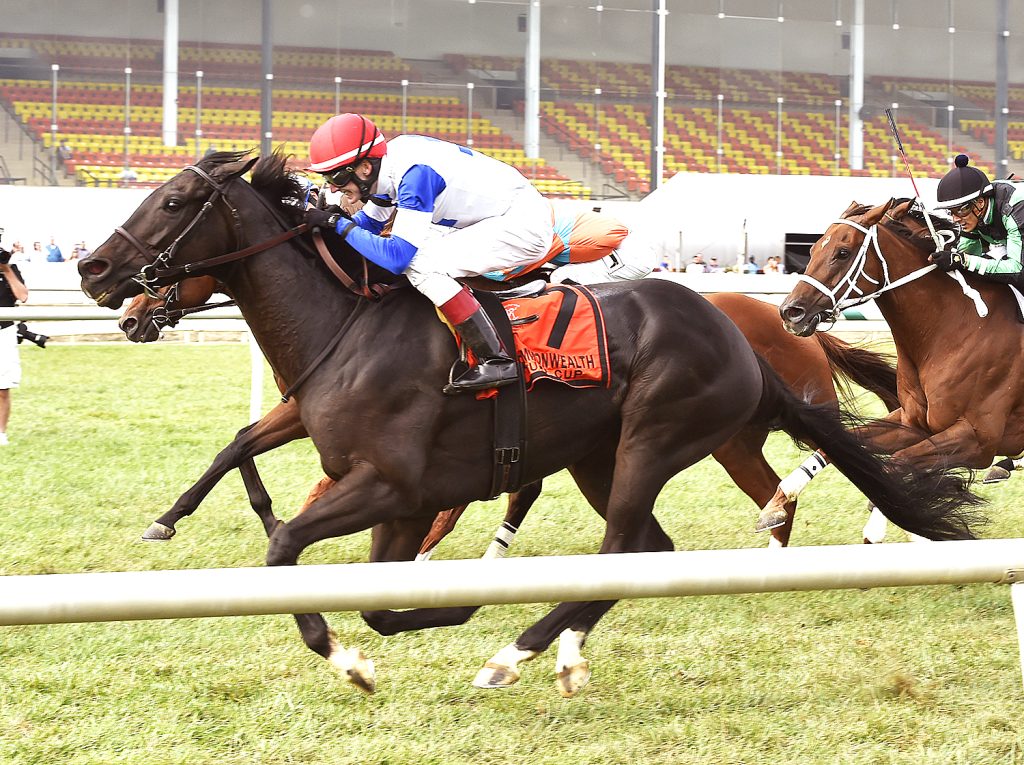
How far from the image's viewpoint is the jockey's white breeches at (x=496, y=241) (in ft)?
12.5

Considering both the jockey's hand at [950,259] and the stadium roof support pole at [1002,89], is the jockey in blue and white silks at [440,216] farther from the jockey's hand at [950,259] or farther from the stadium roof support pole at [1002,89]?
the stadium roof support pole at [1002,89]

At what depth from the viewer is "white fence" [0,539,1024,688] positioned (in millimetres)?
1743

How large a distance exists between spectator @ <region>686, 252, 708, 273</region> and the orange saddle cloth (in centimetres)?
1750

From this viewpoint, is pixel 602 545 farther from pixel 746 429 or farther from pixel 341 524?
pixel 746 429

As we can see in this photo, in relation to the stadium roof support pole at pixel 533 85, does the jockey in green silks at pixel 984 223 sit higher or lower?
lower

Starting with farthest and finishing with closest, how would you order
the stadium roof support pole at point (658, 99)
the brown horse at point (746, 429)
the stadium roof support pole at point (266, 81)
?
the stadium roof support pole at point (658, 99) → the stadium roof support pole at point (266, 81) → the brown horse at point (746, 429)

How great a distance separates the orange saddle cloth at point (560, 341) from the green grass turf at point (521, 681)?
96 cm

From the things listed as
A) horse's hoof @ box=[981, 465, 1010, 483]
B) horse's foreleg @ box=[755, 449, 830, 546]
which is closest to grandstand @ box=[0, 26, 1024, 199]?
horse's hoof @ box=[981, 465, 1010, 483]

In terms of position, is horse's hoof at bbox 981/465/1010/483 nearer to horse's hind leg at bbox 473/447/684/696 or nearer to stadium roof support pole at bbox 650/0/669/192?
horse's hind leg at bbox 473/447/684/696

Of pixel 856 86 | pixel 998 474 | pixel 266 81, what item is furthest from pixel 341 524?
pixel 856 86

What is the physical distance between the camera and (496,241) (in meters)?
A: 3.85

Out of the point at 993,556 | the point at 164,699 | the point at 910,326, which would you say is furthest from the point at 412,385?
the point at 910,326

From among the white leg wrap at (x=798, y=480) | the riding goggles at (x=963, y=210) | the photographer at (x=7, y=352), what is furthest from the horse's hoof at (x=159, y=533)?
the riding goggles at (x=963, y=210)

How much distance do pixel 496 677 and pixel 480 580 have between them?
5.26 ft
